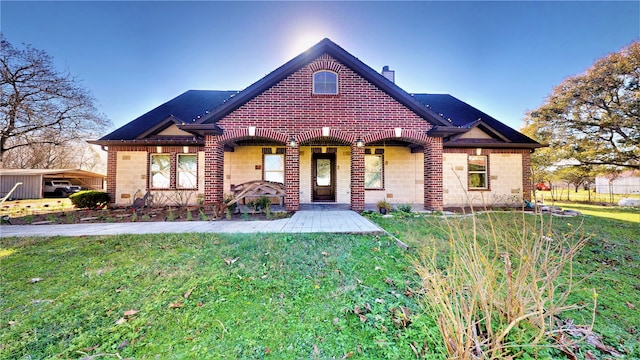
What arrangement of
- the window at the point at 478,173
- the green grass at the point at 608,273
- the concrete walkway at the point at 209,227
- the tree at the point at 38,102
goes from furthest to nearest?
the tree at the point at 38,102 → the window at the point at 478,173 → the concrete walkway at the point at 209,227 → the green grass at the point at 608,273

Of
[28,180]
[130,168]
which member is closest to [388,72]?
[130,168]

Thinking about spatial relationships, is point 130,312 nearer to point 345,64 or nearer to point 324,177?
point 345,64

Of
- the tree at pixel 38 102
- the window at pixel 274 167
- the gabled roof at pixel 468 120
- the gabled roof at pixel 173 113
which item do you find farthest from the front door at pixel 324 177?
the tree at pixel 38 102

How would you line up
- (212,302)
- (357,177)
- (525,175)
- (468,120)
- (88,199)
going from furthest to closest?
(468,120) < (525,175) < (88,199) < (357,177) < (212,302)

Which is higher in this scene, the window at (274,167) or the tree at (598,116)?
the tree at (598,116)

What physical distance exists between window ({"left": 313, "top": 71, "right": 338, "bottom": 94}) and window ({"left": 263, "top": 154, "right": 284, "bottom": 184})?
379cm

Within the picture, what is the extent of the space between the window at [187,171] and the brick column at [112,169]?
276 centimetres

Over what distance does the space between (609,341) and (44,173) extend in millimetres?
32694

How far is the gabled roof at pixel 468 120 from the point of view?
1052cm

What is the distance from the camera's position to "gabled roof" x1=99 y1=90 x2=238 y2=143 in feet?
34.0

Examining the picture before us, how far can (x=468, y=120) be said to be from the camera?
1200 centimetres

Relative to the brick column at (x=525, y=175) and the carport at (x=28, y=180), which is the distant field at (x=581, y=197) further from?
the carport at (x=28, y=180)

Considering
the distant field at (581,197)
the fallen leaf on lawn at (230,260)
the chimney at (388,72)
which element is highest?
the chimney at (388,72)

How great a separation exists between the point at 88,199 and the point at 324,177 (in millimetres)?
10238
